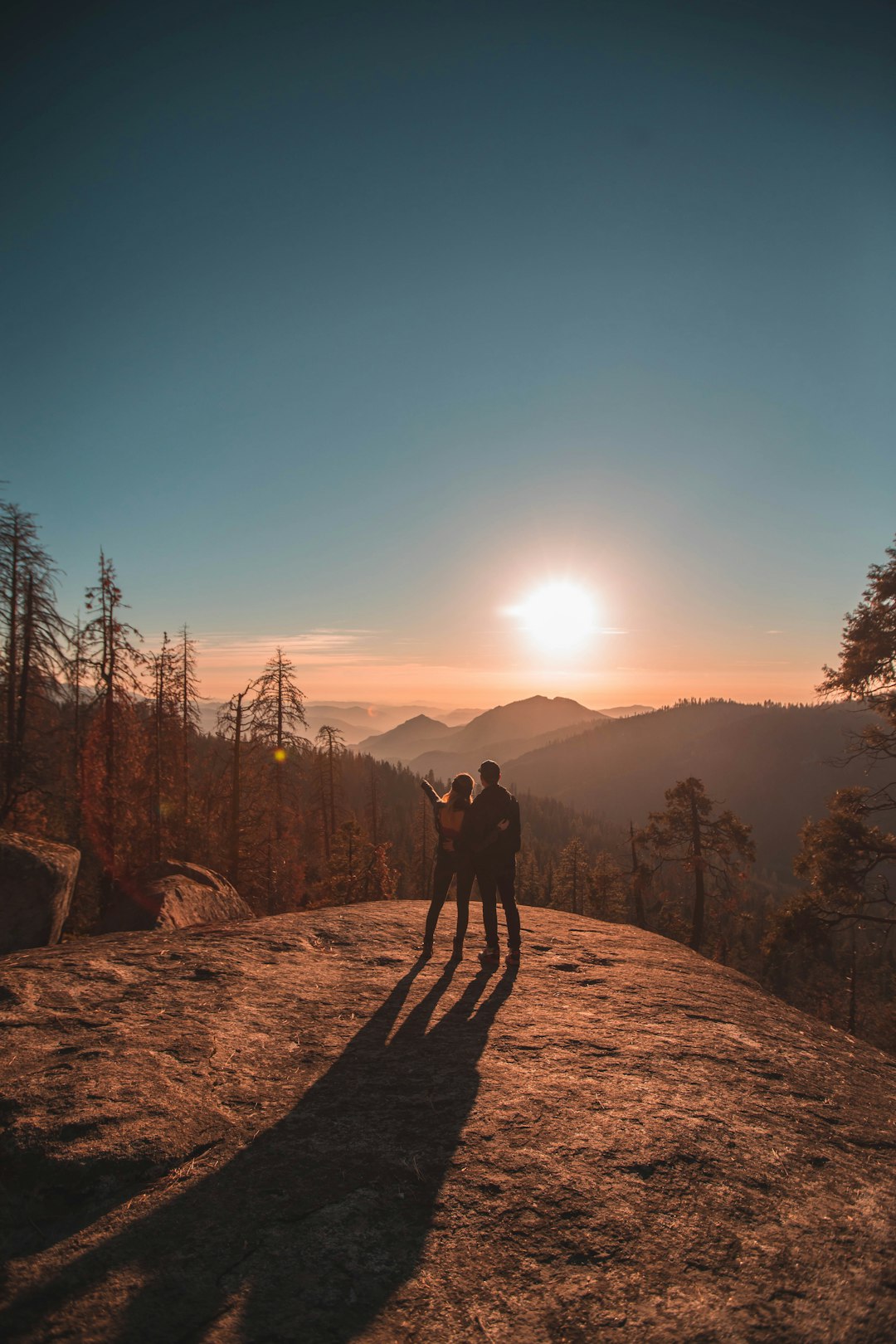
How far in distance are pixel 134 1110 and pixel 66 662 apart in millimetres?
16750

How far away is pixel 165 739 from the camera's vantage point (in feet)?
87.2

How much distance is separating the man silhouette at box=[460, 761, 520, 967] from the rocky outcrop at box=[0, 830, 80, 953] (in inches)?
262

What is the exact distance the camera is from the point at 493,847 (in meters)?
7.91

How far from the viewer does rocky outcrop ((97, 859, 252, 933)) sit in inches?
402

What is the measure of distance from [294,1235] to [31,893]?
820 centimetres

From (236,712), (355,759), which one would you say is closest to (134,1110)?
(236,712)

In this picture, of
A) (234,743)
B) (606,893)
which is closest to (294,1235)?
(234,743)

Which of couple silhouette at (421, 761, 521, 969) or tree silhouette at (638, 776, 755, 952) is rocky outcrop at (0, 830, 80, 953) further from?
tree silhouette at (638, 776, 755, 952)

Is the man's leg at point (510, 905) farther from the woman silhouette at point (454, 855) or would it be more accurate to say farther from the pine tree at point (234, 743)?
the pine tree at point (234, 743)

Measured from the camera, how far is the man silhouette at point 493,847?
7785 millimetres

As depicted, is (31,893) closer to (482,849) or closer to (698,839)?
(482,849)

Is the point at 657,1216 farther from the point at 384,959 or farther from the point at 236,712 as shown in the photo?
the point at 236,712

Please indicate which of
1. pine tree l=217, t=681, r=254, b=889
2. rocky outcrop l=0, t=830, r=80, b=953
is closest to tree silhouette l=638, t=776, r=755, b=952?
pine tree l=217, t=681, r=254, b=889

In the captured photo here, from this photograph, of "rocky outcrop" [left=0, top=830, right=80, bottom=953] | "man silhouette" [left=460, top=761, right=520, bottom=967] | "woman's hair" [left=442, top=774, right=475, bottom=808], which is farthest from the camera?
"rocky outcrop" [left=0, top=830, right=80, bottom=953]
